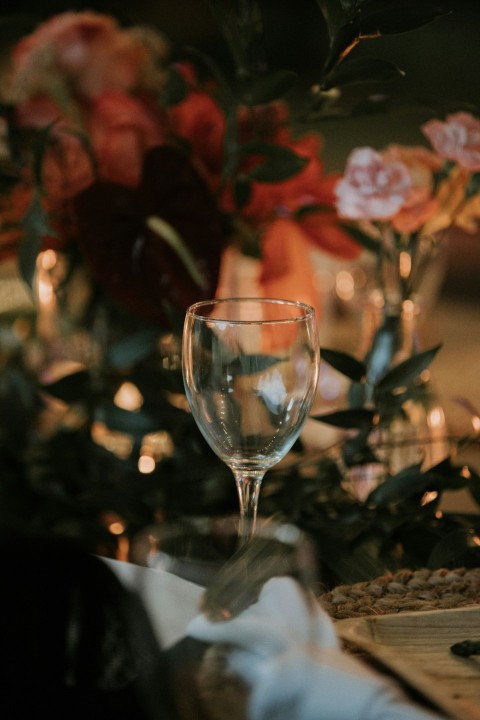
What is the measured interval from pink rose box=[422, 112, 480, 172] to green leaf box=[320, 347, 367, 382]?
184 millimetres

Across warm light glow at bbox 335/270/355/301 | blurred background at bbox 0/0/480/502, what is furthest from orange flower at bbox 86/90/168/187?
blurred background at bbox 0/0/480/502

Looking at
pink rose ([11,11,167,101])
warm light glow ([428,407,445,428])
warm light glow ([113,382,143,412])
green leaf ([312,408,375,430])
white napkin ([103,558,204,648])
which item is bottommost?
warm light glow ([113,382,143,412])

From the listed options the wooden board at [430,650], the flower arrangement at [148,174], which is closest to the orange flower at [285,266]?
the flower arrangement at [148,174]

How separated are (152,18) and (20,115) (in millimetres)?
3387

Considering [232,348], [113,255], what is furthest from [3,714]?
[113,255]

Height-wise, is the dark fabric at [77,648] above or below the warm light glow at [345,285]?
above

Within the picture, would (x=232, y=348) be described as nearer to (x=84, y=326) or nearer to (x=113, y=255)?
(x=113, y=255)

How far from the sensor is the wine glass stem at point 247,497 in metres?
0.59

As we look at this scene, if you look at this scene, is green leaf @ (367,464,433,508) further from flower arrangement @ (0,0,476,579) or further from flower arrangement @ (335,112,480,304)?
flower arrangement @ (335,112,480,304)

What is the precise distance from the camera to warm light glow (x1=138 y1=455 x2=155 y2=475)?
0.89 meters

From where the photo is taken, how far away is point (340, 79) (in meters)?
0.73

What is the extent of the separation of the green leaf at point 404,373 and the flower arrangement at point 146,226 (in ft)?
0.09

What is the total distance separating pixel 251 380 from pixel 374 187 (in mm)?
311

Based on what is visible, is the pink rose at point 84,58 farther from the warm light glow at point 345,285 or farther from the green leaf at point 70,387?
the warm light glow at point 345,285
